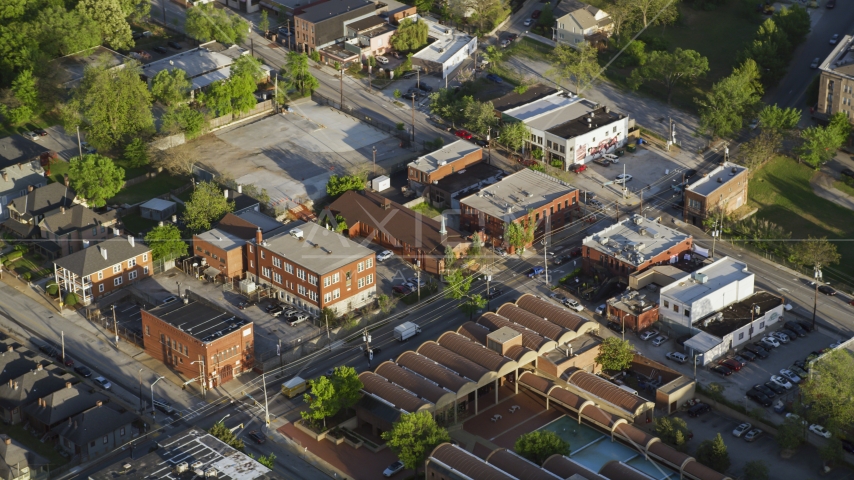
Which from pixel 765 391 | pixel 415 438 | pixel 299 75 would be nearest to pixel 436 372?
pixel 415 438

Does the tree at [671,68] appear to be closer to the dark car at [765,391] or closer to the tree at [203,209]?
the tree at [203,209]

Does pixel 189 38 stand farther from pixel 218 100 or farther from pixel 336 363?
pixel 336 363

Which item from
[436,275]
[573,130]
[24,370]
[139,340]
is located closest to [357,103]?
[573,130]

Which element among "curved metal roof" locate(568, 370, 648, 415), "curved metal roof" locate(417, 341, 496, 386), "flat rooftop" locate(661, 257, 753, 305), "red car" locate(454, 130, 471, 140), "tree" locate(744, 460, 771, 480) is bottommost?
"tree" locate(744, 460, 771, 480)

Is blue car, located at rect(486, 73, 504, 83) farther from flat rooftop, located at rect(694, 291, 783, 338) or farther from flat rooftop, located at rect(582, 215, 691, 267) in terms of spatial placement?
flat rooftop, located at rect(694, 291, 783, 338)

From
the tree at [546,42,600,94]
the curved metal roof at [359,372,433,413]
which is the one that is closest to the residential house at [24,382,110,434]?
the curved metal roof at [359,372,433,413]

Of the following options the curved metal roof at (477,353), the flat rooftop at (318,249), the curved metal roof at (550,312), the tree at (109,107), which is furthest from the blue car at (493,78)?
the curved metal roof at (477,353)
